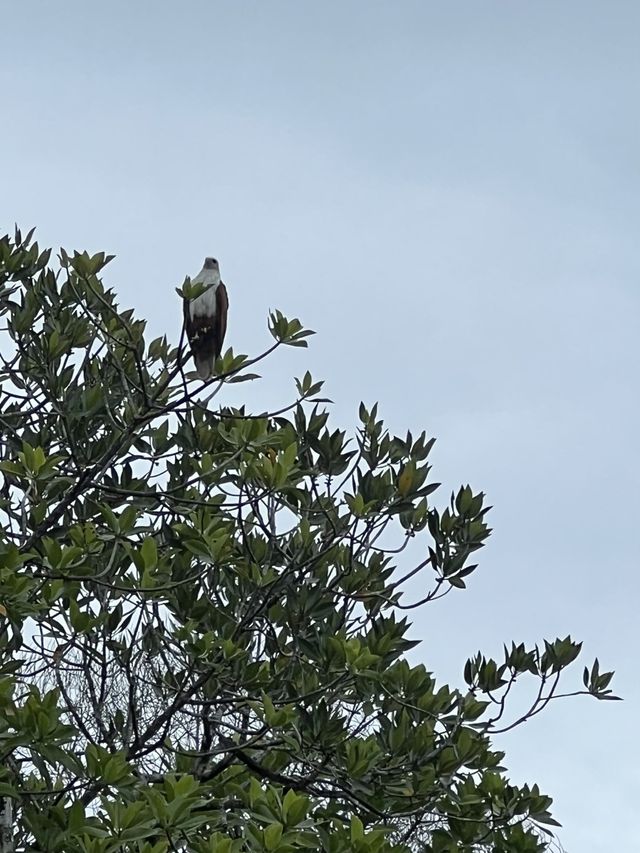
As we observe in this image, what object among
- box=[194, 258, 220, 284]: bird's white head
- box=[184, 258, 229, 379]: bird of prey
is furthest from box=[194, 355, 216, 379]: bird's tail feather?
box=[194, 258, 220, 284]: bird's white head

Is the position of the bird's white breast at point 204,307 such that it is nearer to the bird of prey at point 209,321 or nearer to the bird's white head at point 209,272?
the bird of prey at point 209,321

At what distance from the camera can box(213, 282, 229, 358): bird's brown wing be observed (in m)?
6.96

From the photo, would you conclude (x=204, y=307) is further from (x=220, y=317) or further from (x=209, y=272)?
(x=209, y=272)

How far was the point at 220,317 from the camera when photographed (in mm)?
6969

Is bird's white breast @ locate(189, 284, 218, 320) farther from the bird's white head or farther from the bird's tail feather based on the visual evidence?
the bird's tail feather

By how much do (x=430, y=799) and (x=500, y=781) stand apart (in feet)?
1.29

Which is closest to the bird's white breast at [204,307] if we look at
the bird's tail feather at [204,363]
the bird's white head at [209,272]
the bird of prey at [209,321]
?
the bird of prey at [209,321]

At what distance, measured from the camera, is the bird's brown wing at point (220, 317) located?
6.96 m

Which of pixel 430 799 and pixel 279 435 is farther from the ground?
pixel 279 435

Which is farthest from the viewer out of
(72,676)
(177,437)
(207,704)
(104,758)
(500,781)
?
(72,676)

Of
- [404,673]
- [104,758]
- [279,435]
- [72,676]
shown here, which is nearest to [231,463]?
[279,435]

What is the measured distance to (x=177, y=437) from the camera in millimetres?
5656

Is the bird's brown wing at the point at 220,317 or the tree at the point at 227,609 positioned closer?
the tree at the point at 227,609

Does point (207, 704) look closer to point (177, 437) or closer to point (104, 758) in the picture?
point (104, 758)
